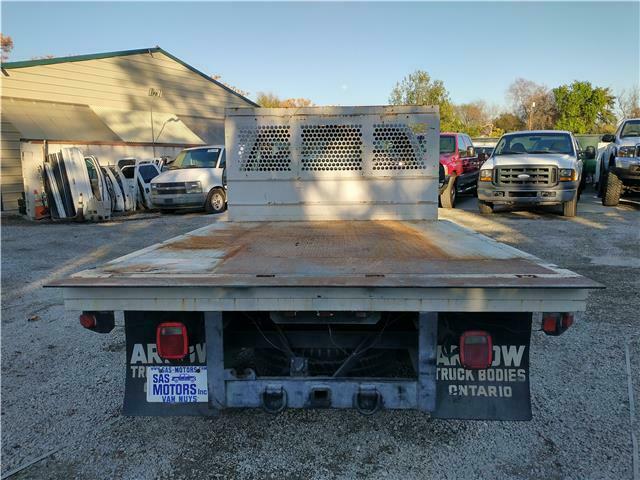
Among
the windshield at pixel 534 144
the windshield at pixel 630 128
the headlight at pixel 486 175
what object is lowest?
the headlight at pixel 486 175

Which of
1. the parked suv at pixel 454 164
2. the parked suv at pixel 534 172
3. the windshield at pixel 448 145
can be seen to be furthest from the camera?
the windshield at pixel 448 145

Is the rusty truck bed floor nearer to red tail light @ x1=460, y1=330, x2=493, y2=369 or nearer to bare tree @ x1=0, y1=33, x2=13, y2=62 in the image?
red tail light @ x1=460, y1=330, x2=493, y2=369

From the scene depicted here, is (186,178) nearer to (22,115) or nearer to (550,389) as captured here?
(22,115)

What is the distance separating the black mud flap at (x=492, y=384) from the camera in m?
2.50

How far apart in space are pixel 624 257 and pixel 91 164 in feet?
43.9

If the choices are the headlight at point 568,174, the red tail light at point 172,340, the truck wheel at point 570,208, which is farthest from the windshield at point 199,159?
the red tail light at point 172,340

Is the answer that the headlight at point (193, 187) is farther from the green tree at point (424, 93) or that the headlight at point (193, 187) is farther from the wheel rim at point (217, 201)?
the green tree at point (424, 93)

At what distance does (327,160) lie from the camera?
180 inches

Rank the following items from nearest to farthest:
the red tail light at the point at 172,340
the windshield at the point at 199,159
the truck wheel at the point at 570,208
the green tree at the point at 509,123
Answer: the red tail light at the point at 172,340 → the truck wheel at the point at 570,208 → the windshield at the point at 199,159 → the green tree at the point at 509,123

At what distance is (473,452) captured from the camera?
2.80m

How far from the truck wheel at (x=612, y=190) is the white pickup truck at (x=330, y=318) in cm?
1192

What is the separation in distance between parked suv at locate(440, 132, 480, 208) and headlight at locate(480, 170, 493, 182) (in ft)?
4.98

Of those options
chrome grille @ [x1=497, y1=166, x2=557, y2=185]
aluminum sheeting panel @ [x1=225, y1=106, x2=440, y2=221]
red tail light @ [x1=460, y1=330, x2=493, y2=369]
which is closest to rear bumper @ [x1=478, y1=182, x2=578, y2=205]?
chrome grille @ [x1=497, y1=166, x2=557, y2=185]

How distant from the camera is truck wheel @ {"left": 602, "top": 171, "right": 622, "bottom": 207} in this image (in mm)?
13094
